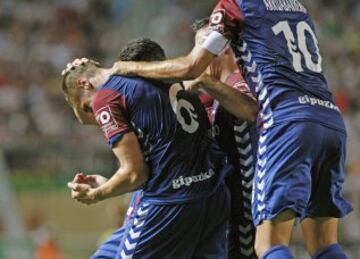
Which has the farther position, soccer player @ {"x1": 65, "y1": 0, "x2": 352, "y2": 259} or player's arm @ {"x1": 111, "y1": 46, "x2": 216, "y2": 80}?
player's arm @ {"x1": 111, "y1": 46, "x2": 216, "y2": 80}

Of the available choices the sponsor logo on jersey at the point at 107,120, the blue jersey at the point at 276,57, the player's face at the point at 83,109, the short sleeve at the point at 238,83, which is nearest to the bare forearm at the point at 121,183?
the sponsor logo on jersey at the point at 107,120

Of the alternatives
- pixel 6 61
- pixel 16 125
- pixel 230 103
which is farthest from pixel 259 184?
pixel 6 61

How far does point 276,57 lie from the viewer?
542 centimetres

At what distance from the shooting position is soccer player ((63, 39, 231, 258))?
5.57 meters

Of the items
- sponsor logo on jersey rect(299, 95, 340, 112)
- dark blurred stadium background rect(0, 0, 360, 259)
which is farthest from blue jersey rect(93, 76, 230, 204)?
dark blurred stadium background rect(0, 0, 360, 259)

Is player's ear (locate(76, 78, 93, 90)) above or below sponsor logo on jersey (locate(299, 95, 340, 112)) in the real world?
above

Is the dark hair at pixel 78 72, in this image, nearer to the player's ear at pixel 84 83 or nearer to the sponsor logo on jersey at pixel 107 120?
the player's ear at pixel 84 83

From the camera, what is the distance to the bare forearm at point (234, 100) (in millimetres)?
5797

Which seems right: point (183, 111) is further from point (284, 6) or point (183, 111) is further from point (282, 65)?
point (284, 6)

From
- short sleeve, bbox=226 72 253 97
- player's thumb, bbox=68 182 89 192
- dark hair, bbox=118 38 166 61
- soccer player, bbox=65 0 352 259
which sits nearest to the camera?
soccer player, bbox=65 0 352 259

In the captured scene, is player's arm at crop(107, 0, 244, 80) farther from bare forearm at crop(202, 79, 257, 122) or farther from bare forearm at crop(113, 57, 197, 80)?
bare forearm at crop(202, 79, 257, 122)

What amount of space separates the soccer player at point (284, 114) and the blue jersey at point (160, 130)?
127 millimetres

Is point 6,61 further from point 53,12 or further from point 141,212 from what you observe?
point 141,212

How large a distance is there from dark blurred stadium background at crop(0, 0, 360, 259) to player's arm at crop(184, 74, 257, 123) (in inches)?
143
